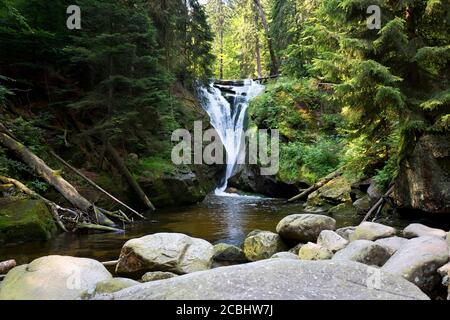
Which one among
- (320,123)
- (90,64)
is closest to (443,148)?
(90,64)

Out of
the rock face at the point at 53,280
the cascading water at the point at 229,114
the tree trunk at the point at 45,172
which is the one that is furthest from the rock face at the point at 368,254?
the cascading water at the point at 229,114

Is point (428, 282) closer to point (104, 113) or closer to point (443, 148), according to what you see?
point (443, 148)

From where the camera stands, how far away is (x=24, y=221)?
26.2ft

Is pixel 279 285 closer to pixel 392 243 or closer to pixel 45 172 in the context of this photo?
pixel 392 243

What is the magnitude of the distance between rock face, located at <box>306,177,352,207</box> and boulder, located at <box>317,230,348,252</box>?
18.3 ft

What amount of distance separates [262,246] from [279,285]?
3.83 meters

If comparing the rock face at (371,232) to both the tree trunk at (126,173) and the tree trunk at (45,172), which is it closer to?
the tree trunk at (45,172)

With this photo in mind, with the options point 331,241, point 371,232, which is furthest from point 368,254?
point 371,232

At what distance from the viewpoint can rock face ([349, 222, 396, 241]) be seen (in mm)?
6605

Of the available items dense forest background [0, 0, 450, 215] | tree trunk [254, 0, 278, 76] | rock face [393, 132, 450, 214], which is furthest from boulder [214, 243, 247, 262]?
tree trunk [254, 0, 278, 76]

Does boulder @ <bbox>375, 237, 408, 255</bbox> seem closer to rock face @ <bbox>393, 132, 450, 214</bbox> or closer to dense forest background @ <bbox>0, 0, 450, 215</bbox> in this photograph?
rock face @ <bbox>393, 132, 450, 214</bbox>

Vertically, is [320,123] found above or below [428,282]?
above
